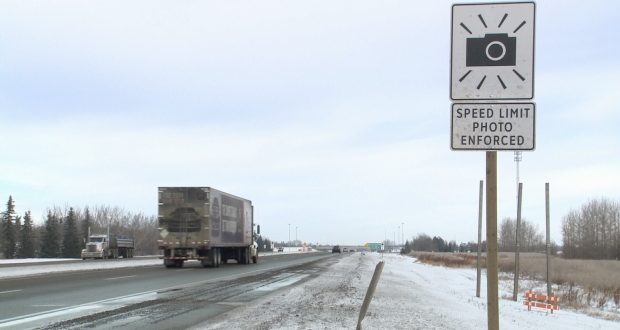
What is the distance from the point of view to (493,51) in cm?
434

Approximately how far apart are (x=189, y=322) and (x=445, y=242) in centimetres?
19602

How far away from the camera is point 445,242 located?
19975 centimetres

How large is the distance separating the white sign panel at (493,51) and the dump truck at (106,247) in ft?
191

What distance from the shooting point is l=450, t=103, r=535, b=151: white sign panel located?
4.34 m

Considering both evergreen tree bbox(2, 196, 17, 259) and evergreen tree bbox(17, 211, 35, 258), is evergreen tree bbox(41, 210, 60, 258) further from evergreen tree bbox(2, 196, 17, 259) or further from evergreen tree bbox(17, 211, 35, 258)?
evergreen tree bbox(2, 196, 17, 259)

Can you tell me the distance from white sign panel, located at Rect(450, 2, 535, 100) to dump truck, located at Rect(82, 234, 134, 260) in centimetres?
5831

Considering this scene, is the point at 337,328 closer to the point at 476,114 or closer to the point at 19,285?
the point at 476,114

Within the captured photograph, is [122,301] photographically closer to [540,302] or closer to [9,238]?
[540,302]

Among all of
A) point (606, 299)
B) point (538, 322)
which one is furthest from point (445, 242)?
point (538, 322)

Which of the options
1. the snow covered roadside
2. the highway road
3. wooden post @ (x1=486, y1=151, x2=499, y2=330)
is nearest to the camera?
wooden post @ (x1=486, y1=151, x2=499, y2=330)

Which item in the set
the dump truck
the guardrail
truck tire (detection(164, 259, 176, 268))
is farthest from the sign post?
the dump truck

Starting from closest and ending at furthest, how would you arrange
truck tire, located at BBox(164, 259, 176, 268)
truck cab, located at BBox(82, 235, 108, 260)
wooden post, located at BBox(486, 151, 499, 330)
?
1. wooden post, located at BBox(486, 151, 499, 330)
2. truck tire, located at BBox(164, 259, 176, 268)
3. truck cab, located at BBox(82, 235, 108, 260)

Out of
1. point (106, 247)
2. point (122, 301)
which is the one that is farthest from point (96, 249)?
point (122, 301)

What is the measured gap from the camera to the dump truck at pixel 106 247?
57906 mm
